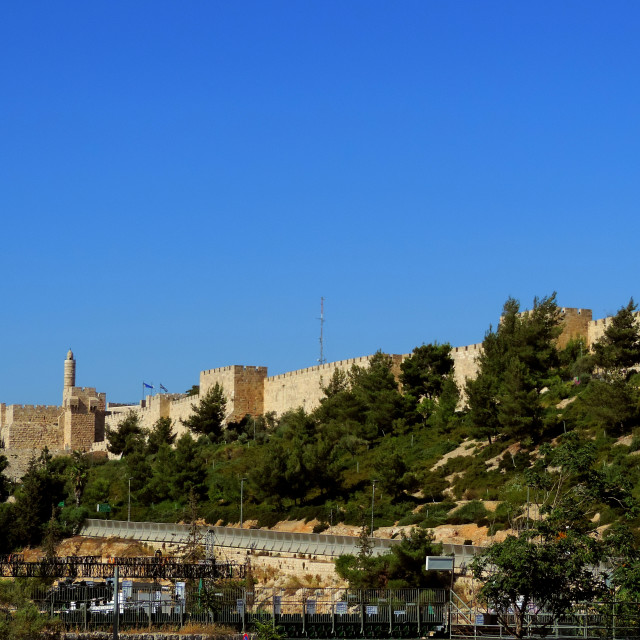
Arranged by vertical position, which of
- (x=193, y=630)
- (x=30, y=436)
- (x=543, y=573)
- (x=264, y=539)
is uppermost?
(x=30, y=436)

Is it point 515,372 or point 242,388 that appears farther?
point 242,388

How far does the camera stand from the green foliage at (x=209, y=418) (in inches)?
2544

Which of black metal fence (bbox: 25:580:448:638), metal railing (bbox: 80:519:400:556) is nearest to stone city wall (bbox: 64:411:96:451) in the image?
metal railing (bbox: 80:519:400:556)

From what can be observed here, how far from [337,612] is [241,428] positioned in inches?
1555

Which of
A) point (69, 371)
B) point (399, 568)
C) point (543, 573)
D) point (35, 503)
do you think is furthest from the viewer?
point (69, 371)

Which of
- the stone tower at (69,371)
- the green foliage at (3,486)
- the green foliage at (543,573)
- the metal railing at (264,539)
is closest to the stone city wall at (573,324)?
the metal railing at (264,539)

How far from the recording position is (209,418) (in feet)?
213

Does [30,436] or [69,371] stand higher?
[69,371]

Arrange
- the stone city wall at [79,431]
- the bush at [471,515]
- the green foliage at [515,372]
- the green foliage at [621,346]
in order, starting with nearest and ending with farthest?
the bush at [471,515] < the green foliage at [515,372] < the green foliage at [621,346] < the stone city wall at [79,431]

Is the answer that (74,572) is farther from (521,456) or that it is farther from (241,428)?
(241,428)

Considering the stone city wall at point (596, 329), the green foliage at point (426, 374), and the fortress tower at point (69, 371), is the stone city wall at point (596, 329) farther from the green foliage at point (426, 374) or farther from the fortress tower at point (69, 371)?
the fortress tower at point (69, 371)

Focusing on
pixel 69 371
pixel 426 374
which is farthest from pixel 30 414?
pixel 426 374

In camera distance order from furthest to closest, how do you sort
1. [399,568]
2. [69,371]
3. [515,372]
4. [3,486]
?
1. [69,371]
2. [3,486]
3. [515,372]
4. [399,568]

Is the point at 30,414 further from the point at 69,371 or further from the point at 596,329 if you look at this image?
the point at 596,329
